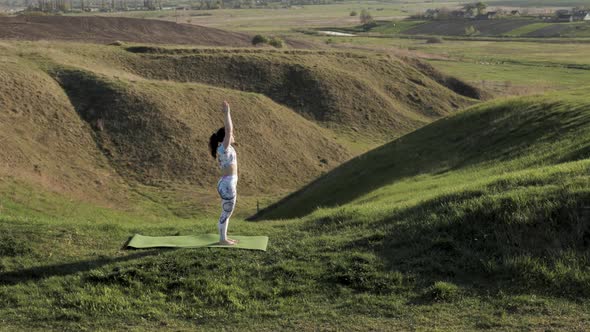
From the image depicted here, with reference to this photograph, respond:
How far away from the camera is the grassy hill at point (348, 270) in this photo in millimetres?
10727

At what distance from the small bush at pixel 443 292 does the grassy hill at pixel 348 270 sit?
0.02 meters

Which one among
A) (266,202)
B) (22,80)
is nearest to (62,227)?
(266,202)

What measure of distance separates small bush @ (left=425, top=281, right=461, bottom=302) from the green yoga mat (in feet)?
12.3

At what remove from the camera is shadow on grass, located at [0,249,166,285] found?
1259 centimetres

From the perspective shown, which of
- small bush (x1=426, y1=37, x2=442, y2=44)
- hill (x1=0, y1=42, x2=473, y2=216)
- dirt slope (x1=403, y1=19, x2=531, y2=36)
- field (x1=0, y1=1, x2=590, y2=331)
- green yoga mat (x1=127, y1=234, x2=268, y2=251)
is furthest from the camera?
dirt slope (x1=403, y1=19, x2=531, y2=36)

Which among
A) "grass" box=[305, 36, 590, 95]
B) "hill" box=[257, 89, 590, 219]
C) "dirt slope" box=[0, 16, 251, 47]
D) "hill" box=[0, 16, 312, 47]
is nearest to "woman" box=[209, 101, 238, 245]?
"hill" box=[257, 89, 590, 219]

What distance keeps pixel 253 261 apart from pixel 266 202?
84.8 feet

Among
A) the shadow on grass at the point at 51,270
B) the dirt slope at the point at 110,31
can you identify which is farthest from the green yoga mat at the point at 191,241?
the dirt slope at the point at 110,31

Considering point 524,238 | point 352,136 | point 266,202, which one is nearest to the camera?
point 524,238

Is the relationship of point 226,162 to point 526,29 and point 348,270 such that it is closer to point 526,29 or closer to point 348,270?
point 348,270

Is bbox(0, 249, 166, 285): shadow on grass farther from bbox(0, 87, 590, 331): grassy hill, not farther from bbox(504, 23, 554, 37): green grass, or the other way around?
bbox(504, 23, 554, 37): green grass

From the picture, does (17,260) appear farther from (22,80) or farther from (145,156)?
(22,80)

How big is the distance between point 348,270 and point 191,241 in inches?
151

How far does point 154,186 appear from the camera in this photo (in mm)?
39875
